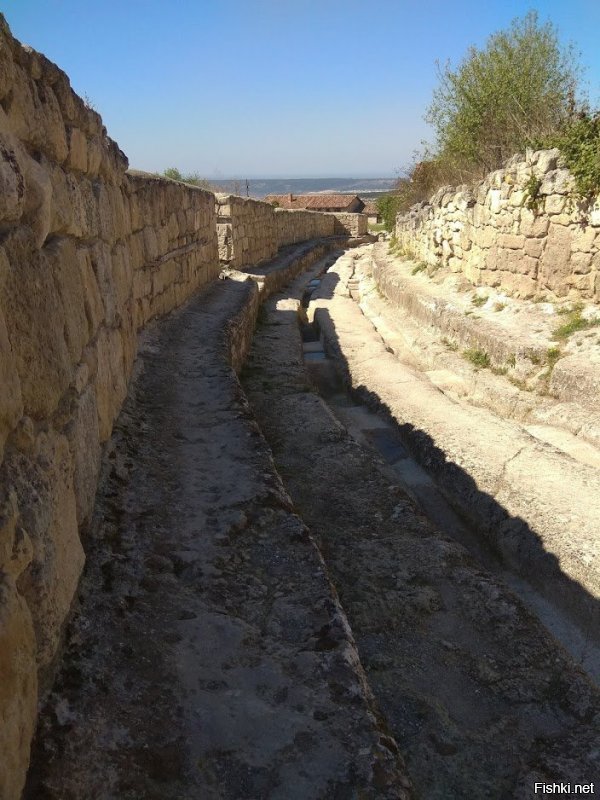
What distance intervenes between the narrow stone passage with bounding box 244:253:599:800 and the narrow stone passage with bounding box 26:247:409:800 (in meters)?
0.56

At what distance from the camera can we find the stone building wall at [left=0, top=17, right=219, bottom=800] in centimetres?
137

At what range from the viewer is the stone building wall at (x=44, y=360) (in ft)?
4.49

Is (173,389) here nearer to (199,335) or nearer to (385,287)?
(199,335)

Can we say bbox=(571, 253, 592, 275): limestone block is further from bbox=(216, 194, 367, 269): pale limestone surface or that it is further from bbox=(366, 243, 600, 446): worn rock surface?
bbox=(216, 194, 367, 269): pale limestone surface

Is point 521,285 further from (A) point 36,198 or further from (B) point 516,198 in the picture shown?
(A) point 36,198

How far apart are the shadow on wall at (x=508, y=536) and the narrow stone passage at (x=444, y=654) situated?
2.14 ft

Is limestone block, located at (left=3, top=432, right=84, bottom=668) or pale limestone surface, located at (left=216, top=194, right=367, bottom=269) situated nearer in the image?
limestone block, located at (left=3, top=432, right=84, bottom=668)

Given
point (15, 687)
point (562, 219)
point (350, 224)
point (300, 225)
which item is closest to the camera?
point (15, 687)

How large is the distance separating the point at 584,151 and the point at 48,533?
788 centimetres

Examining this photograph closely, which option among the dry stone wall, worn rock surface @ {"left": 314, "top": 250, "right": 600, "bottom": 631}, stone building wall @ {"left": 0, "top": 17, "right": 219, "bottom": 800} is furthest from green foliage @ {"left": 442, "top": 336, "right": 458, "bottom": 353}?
stone building wall @ {"left": 0, "top": 17, "right": 219, "bottom": 800}

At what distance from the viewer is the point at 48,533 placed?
1645 mm

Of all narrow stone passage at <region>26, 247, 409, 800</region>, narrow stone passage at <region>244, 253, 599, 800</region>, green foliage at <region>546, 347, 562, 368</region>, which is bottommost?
narrow stone passage at <region>244, 253, 599, 800</region>

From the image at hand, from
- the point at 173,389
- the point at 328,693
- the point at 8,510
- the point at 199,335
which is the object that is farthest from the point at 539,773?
the point at 199,335

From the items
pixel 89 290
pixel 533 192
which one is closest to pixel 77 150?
pixel 89 290
